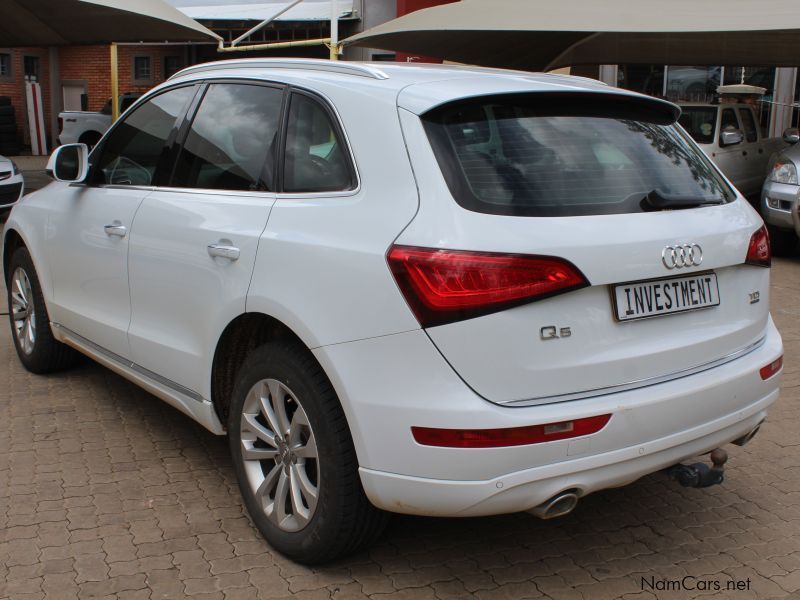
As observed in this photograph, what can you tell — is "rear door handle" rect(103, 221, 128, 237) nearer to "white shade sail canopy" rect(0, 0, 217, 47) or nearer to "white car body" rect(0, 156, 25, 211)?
"white car body" rect(0, 156, 25, 211)

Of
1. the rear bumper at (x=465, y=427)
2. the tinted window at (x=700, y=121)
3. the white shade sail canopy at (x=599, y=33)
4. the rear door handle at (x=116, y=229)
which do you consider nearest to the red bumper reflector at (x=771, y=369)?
the rear bumper at (x=465, y=427)

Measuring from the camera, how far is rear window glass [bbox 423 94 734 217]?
113 inches

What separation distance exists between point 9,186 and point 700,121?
9760 mm

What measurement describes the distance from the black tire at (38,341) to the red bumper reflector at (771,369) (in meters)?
3.91

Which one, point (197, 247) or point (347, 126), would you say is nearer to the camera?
point (347, 126)

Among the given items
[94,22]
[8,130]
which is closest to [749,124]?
[94,22]

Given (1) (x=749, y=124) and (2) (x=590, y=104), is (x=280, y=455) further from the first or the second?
(1) (x=749, y=124)

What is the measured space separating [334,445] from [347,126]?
1.08m

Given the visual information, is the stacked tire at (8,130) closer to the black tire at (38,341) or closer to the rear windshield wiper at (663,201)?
the black tire at (38,341)

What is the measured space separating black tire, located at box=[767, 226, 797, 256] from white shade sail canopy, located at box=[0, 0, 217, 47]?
924 centimetres

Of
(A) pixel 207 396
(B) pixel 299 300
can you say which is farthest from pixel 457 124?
(A) pixel 207 396

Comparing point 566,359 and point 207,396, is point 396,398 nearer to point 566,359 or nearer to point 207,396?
point 566,359

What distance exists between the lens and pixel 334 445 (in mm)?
2973

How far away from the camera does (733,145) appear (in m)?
13.2
